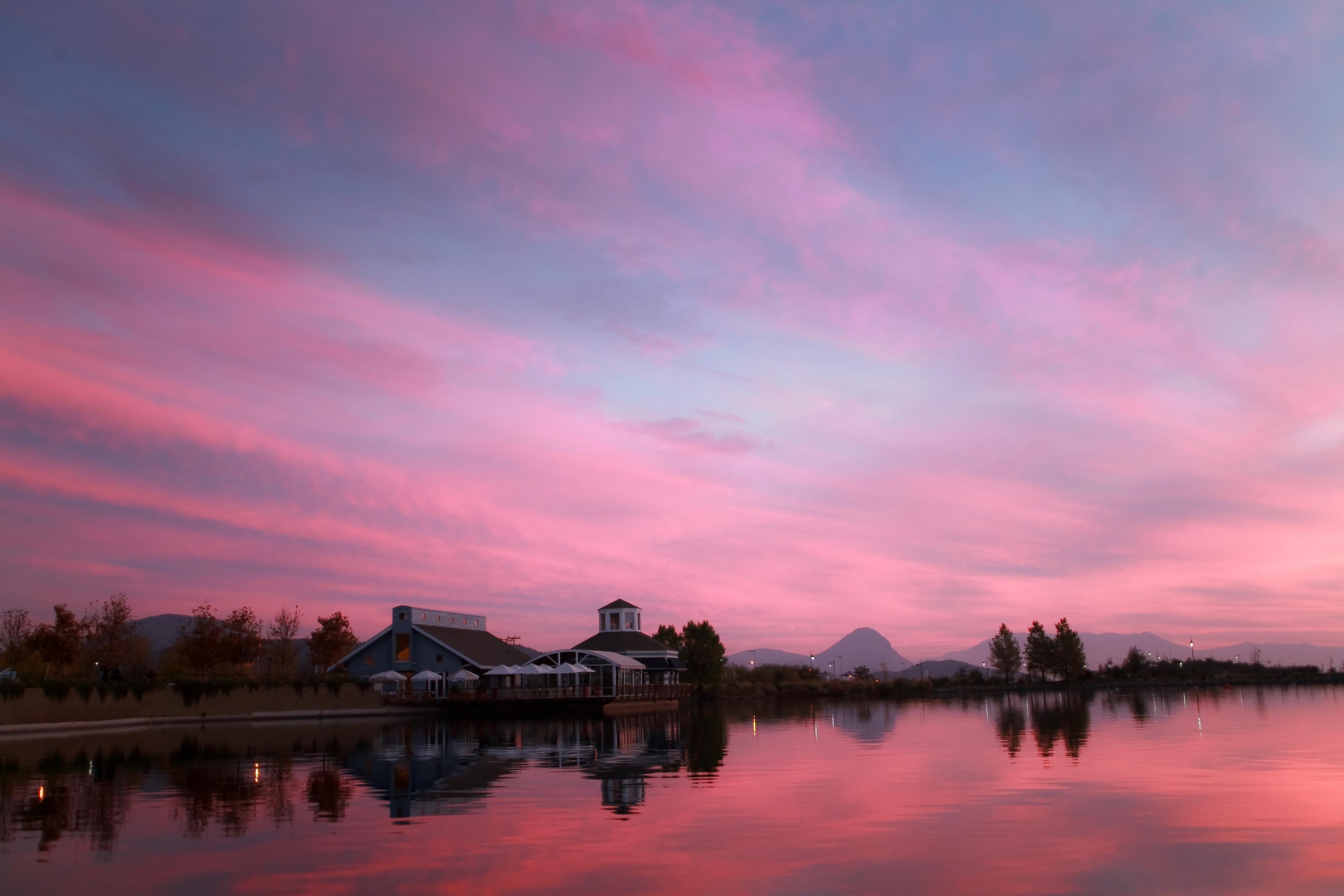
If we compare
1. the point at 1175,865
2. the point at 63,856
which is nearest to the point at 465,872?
the point at 63,856

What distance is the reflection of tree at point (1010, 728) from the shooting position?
3061 cm

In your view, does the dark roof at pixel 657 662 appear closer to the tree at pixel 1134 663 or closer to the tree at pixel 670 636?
the tree at pixel 670 636

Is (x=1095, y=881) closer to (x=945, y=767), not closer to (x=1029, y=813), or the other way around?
(x=1029, y=813)

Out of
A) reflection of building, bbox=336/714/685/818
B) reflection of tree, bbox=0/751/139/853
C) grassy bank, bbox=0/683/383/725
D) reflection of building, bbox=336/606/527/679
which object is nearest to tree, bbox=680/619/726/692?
reflection of building, bbox=336/606/527/679

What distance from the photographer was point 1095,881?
452 inches

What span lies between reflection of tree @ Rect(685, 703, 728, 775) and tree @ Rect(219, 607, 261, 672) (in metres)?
33.2

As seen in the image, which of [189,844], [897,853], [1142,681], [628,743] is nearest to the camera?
[897,853]

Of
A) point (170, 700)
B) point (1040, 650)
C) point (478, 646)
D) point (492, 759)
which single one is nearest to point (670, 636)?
point (478, 646)

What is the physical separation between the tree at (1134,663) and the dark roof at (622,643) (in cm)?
5474

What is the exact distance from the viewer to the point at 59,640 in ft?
209

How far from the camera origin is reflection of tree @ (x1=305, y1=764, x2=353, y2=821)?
1766cm

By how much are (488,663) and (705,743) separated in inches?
1916

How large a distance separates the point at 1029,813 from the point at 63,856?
1479 cm

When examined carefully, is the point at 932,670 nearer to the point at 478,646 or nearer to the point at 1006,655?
the point at 1006,655
